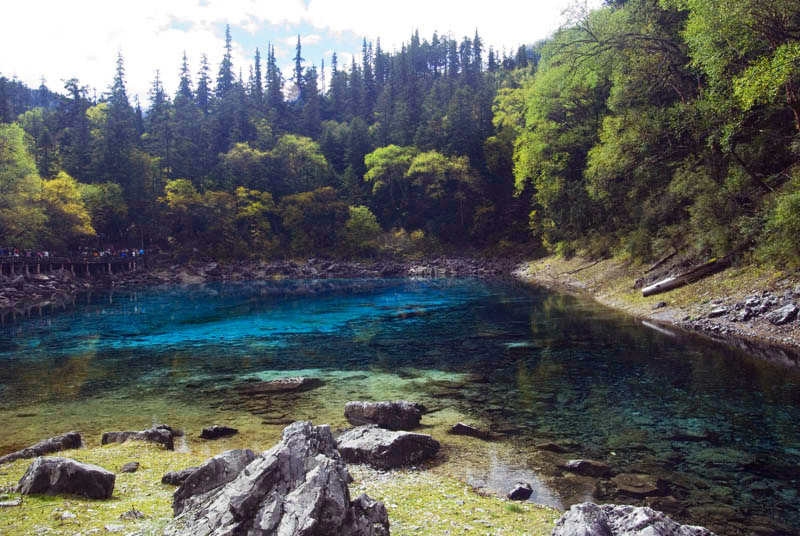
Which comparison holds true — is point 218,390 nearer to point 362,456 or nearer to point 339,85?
point 362,456

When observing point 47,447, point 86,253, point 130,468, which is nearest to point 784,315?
point 130,468

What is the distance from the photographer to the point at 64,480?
800 cm

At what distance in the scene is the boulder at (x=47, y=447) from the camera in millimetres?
10597

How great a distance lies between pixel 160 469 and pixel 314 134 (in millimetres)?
115174

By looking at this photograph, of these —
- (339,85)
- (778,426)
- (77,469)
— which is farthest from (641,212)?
(339,85)

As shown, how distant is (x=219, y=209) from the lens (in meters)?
86.6

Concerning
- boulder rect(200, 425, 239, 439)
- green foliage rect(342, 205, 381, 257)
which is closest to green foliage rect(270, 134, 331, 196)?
green foliage rect(342, 205, 381, 257)

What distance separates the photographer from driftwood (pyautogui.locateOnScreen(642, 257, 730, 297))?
26.8m

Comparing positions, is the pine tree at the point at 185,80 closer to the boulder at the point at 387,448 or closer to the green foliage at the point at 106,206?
the green foliage at the point at 106,206

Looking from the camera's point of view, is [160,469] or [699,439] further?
[699,439]

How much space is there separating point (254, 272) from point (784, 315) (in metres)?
72.4

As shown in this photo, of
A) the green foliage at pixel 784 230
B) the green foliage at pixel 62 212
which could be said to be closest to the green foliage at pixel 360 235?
the green foliage at pixel 62 212

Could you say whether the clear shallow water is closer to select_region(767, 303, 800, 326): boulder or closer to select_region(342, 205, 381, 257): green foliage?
select_region(767, 303, 800, 326): boulder

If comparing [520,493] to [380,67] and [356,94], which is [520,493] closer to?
[356,94]
